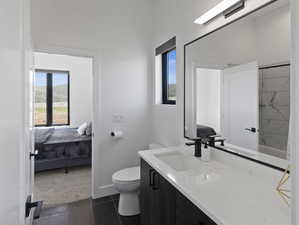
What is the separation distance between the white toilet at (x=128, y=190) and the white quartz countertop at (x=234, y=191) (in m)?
0.65

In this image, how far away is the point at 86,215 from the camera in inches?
82.6

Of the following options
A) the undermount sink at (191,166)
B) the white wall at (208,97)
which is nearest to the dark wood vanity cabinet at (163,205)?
the undermount sink at (191,166)

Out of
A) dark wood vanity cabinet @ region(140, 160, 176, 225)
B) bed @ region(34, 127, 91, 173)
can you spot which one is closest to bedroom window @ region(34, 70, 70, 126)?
bed @ region(34, 127, 91, 173)

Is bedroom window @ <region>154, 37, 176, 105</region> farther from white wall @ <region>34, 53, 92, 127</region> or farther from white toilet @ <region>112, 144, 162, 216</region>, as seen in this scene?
white wall @ <region>34, 53, 92, 127</region>

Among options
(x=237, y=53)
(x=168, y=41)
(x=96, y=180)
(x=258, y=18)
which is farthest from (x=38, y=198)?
(x=258, y=18)

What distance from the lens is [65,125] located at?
520 cm

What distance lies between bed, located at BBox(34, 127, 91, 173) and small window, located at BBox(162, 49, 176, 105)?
1.88m

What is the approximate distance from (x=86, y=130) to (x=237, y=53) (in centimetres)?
334

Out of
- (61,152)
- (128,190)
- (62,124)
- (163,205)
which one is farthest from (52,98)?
(163,205)

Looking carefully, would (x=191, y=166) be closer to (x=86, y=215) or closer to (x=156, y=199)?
(x=156, y=199)

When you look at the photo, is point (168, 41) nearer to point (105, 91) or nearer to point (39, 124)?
point (105, 91)

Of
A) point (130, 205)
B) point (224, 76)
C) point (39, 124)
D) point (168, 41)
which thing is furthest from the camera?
point (39, 124)

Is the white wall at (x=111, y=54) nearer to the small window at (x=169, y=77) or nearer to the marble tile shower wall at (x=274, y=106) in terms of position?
the small window at (x=169, y=77)

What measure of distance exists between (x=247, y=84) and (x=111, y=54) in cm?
189
